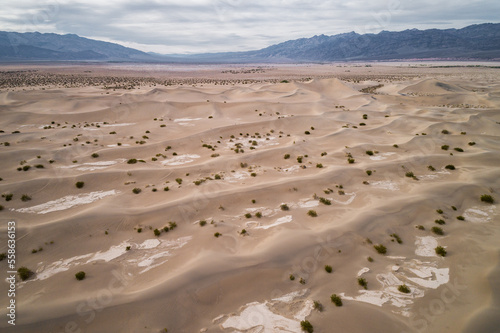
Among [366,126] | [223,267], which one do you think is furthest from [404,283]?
[366,126]

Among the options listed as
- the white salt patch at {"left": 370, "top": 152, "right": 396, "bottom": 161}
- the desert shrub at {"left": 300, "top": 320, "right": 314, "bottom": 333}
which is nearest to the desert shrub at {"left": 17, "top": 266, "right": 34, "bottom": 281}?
the desert shrub at {"left": 300, "top": 320, "right": 314, "bottom": 333}

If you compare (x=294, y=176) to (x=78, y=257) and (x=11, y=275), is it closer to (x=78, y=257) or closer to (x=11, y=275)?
(x=78, y=257)

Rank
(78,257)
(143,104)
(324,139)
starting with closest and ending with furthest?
(78,257)
(324,139)
(143,104)

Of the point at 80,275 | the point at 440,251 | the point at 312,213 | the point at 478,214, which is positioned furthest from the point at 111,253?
the point at 478,214

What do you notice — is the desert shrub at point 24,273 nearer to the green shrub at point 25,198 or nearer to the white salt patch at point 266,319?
the green shrub at point 25,198

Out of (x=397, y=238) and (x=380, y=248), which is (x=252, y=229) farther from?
(x=397, y=238)

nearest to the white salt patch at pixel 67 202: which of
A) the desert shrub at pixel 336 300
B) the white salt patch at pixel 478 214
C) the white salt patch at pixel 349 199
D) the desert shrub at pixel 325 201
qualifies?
the desert shrub at pixel 325 201

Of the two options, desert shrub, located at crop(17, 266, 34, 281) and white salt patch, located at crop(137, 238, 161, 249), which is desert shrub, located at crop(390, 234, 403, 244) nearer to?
white salt patch, located at crop(137, 238, 161, 249)
